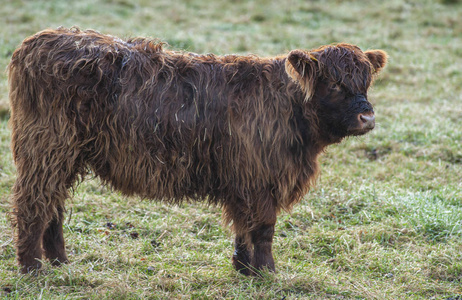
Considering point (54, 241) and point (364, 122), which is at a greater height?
point (364, 122)

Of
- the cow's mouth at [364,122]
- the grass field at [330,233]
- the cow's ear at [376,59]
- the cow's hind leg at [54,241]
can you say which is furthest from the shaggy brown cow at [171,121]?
the grass field at [330,233]

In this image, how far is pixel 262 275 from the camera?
4.36 m

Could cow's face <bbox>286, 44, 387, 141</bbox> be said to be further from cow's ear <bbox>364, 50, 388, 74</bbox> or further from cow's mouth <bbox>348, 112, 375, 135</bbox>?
cow's ear <bbox>364, 50, 388, 74</bbox>

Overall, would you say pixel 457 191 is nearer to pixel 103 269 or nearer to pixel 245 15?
pixel 103 269

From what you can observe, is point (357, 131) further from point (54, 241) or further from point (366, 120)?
point (54, 241)

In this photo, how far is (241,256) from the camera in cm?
454

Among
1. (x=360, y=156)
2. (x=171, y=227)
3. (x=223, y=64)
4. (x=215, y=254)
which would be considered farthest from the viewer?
(x=360, y=156)

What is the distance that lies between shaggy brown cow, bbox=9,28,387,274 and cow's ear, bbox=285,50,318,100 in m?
0.01

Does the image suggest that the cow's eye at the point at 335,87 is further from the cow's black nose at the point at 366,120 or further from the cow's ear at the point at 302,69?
the cow's black nose at the point at 366,120

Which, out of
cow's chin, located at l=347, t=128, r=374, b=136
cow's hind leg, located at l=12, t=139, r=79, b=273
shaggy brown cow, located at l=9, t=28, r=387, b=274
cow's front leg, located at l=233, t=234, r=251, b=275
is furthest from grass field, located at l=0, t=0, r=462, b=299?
cow's chin, located at l=347, t=128, r=374, b=136

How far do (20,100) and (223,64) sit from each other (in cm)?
160

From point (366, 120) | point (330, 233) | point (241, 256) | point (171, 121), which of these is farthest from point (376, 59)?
point (241, 256)

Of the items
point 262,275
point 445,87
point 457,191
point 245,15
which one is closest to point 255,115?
point 262,275

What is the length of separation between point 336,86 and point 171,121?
1296mm
